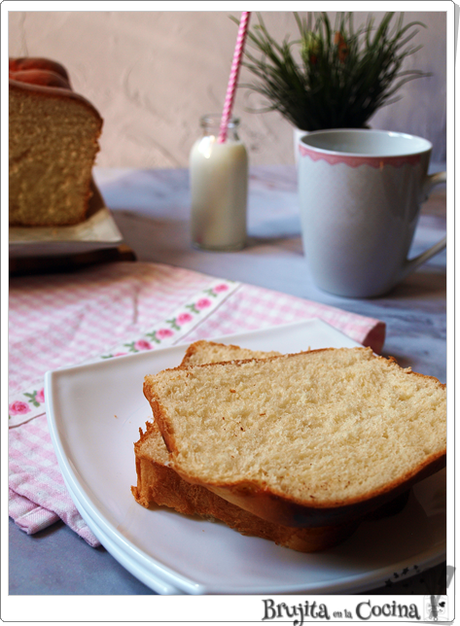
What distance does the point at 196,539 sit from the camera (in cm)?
65

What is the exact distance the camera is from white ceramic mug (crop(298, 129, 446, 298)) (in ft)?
4.18

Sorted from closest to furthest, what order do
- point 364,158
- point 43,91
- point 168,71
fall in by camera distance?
point 364,158
point 43,91
point 168,71

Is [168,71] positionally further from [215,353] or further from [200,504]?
[200,504]

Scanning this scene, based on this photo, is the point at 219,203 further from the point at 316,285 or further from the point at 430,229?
the point at 430,229

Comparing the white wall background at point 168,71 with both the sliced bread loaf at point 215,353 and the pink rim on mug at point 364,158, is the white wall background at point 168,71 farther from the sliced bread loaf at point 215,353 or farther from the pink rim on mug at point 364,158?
the sliced bread loaf at point 215,353

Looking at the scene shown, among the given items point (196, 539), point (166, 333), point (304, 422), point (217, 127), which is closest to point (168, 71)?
point (217, 127)

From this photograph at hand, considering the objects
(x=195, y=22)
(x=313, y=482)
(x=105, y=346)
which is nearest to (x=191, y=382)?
(x=313, y=482)

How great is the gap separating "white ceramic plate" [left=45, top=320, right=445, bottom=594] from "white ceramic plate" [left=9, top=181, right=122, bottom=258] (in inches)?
26.3

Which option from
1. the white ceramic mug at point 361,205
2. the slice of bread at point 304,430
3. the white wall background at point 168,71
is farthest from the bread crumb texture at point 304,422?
the white wall background at point 168,71

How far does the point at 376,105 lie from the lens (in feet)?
6.15

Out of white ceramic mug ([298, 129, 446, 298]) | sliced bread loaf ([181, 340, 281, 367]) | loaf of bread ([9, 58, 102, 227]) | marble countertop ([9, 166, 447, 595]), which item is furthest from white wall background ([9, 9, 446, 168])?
sliced bread loaf ([181, 340, 281, 367])

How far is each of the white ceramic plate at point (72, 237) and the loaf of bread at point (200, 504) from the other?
0.84m

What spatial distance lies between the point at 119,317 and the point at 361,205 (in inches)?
24.2

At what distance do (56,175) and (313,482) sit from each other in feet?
4.38
